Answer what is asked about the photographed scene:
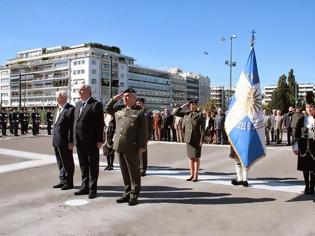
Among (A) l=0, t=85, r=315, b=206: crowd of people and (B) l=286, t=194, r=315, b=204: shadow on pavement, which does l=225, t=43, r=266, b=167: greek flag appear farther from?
(B) l=286, t=194, r=315, b=204: shadow on pavement

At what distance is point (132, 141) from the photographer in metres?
6.81

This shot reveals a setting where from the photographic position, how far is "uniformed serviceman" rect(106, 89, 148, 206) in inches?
267

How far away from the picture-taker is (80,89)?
289 inches

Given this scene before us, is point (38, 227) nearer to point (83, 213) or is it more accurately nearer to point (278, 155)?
point (83, 213)

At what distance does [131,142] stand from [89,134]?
95 centimetres

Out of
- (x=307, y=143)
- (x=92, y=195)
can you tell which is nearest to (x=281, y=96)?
(x=307, y=143)

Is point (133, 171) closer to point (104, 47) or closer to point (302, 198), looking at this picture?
point (302, 198)

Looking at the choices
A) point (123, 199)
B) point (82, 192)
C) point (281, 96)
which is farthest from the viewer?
point (281, 96)

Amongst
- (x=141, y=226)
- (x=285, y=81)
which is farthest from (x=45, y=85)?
(x=141, y=226)

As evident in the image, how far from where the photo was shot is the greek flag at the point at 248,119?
8.60m

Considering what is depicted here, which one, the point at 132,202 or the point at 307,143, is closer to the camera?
the point at 132,202

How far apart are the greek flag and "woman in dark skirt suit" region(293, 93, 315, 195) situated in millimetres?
1018

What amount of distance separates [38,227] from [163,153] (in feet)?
31.5

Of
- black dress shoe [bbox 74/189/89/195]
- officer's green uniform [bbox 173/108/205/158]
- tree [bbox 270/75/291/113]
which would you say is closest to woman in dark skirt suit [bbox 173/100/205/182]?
officer's green uniform [bbox 173/108/205/158]
